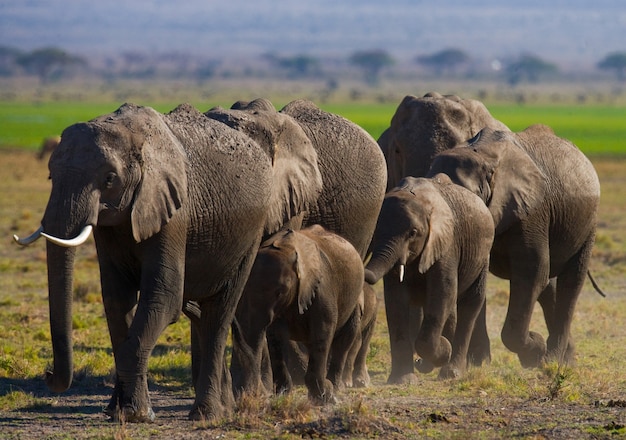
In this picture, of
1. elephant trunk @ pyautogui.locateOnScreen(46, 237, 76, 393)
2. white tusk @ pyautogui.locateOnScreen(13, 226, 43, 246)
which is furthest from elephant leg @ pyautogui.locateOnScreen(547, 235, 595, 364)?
white tusk @ pyautogui.locateOnScreen(13, 226, 43, 246)

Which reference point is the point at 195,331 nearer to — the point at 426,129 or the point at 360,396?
the point at 360,396

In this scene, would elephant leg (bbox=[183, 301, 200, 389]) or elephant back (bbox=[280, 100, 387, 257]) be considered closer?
elephant leg (bbox=[183, 301, 200, 389])

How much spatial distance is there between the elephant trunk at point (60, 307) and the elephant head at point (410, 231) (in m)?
2.71

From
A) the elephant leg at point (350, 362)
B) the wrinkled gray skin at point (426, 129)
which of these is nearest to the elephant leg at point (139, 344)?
the elephant leg at point (350, 362)

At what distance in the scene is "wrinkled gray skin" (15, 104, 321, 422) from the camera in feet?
25.0

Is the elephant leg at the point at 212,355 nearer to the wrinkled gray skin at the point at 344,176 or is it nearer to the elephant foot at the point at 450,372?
the wrinkled gray skin at the point at 344,176

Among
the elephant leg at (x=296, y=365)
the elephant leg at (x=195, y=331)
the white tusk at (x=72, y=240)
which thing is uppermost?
the white tusk at (x=72, y=240)

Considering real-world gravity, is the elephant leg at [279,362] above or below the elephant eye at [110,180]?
below

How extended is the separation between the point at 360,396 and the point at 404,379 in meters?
1.49

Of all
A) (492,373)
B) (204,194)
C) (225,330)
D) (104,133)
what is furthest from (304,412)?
(492,373)

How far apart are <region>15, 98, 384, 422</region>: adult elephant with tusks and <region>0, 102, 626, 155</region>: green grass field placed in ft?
149

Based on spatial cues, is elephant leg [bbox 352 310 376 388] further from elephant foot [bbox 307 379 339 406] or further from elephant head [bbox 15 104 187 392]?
elephant head [bbox 15 104 187 392]

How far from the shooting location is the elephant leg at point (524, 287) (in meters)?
11.7

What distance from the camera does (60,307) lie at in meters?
7.93
